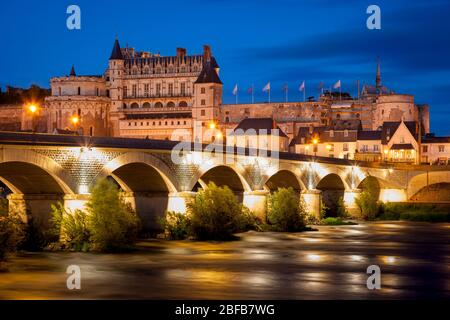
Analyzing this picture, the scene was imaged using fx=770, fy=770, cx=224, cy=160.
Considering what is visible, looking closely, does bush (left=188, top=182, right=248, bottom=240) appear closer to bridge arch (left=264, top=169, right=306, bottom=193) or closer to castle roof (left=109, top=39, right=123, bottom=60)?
bridge arch (left=264, top=169, right=306, bottom=193)

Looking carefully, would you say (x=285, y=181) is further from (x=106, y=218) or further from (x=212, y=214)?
(x=106, y=218)

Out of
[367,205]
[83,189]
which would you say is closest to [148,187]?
[83,189]

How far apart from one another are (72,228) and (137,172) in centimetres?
1043

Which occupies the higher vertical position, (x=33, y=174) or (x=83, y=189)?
(x=33, y=174)

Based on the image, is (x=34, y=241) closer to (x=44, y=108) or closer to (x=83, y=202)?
(x=83, y=202)

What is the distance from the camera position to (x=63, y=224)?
37.1m

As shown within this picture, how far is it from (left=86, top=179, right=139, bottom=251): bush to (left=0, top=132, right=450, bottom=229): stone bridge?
127 centimetres

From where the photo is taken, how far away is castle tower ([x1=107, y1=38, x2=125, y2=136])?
498ft

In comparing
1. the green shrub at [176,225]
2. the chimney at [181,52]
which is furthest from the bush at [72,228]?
the chimney at [181,52]

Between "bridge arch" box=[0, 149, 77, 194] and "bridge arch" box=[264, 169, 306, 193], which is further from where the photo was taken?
"bridge arch" box=[264, 169, 306, 193]

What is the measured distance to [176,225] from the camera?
152 ft

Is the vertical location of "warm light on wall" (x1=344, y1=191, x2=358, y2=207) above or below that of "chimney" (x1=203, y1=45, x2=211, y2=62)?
below

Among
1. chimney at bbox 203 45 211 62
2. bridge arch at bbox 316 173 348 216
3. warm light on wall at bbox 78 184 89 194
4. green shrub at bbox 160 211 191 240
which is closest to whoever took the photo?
warm light on wall at bbox 78 184 89 194

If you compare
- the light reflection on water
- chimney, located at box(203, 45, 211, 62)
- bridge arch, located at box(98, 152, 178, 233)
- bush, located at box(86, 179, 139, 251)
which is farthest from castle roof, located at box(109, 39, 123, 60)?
bush, located at box(86, 179, 139, 251)
